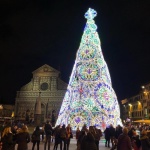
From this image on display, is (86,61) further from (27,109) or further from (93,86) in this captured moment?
(27,109)

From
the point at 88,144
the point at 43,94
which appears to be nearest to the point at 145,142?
the point at 88,144

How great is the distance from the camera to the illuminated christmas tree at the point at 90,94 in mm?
14898

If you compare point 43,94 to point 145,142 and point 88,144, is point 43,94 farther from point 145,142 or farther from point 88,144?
point 88,144

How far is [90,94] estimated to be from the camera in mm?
15250

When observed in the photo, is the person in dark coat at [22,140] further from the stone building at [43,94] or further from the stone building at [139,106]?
the stone building at [43,94]

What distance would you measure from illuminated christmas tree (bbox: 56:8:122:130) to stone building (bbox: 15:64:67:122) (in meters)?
34.0

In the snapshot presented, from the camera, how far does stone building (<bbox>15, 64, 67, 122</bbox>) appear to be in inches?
1954

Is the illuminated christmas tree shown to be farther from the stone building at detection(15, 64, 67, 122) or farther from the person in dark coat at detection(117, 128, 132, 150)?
the stone building at detection(15, 64, 67, 122)

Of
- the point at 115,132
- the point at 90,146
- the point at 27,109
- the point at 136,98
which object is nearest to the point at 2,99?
the point at 27,109

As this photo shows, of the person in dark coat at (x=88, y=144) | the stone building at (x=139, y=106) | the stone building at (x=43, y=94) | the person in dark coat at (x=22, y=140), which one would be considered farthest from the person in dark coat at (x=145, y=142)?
the stone building at (x=43, y=94)

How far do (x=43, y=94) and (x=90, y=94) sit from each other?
36.8 meters

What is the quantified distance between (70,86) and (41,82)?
122ft

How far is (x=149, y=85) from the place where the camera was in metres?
47.3

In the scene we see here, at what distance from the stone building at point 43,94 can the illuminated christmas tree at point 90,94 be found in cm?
3405
